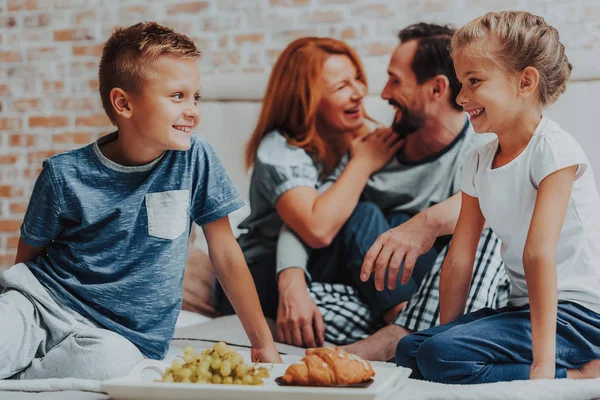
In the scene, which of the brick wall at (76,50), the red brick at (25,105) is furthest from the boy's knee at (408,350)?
the red brick at (25,105)

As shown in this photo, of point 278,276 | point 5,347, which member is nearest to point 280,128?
point 278,276

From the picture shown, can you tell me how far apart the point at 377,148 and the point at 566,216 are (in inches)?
35.2

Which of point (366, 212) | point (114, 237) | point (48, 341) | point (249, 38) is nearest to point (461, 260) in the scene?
point (366, 212)

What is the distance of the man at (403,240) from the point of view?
5.65 ft

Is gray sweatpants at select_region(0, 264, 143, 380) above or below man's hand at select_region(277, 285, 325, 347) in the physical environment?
above

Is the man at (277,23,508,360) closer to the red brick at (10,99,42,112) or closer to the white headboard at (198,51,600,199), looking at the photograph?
the white headboard at (198,51,600,199)

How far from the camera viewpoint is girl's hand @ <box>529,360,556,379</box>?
1165 mm

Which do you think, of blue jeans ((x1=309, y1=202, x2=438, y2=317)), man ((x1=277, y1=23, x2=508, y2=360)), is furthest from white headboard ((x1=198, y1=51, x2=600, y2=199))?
blue jeans ((x1=309, y1=202, x2=438, y2=317))

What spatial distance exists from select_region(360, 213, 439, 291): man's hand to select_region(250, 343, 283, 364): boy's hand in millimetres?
242

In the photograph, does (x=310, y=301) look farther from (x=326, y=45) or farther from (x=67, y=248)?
(x=326, y=45)

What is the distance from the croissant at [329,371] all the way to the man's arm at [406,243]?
49 centimetres

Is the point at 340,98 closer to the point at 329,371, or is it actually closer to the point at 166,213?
the point at 166,213

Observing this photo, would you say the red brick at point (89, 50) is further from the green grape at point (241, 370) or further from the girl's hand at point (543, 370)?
the girl's hand at point (543, 370)

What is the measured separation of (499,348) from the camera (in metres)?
1.30
